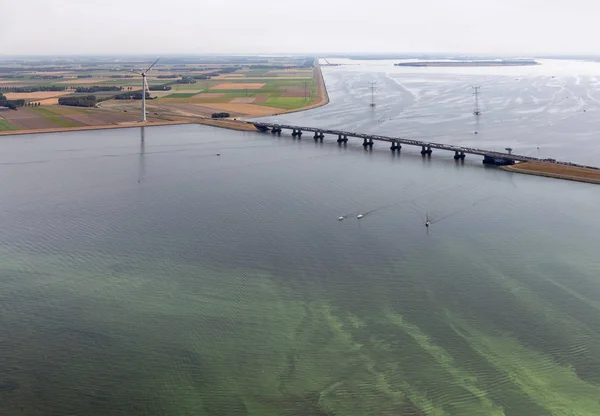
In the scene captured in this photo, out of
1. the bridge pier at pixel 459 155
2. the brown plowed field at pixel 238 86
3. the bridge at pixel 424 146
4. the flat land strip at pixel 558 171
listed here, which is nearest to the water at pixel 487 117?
the bridge at pixel 424 146

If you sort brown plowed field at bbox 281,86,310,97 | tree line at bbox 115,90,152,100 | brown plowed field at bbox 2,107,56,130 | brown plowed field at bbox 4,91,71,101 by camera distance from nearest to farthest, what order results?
brown plowed field at bbox 2,107,56,130 < brown plowed field at bbox 4,91,71,101 < tree line at bbox 115,90,152,100 < brown plowed field at bbox 281,86,310,97

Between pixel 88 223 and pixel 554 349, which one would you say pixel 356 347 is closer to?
pixel 554 349

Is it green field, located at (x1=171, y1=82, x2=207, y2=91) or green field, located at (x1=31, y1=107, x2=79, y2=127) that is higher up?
green field, located at (x1=171, y1=82, x2=207, y2=91)

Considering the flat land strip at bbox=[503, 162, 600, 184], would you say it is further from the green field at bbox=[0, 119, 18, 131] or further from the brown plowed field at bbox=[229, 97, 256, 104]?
the brown plowed field at bbox=[229, 97, 256, 104]

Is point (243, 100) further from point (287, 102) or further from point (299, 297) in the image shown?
point (299, 297)

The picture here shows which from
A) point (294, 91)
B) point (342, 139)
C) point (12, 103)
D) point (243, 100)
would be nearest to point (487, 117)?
point (342, 139)

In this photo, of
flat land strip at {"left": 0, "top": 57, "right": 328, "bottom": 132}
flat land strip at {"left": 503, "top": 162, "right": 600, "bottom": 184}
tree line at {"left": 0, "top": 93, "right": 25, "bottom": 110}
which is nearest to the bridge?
flat land strip at {"left": 503, "top": 162, "right": 600, "bottom": 184}
